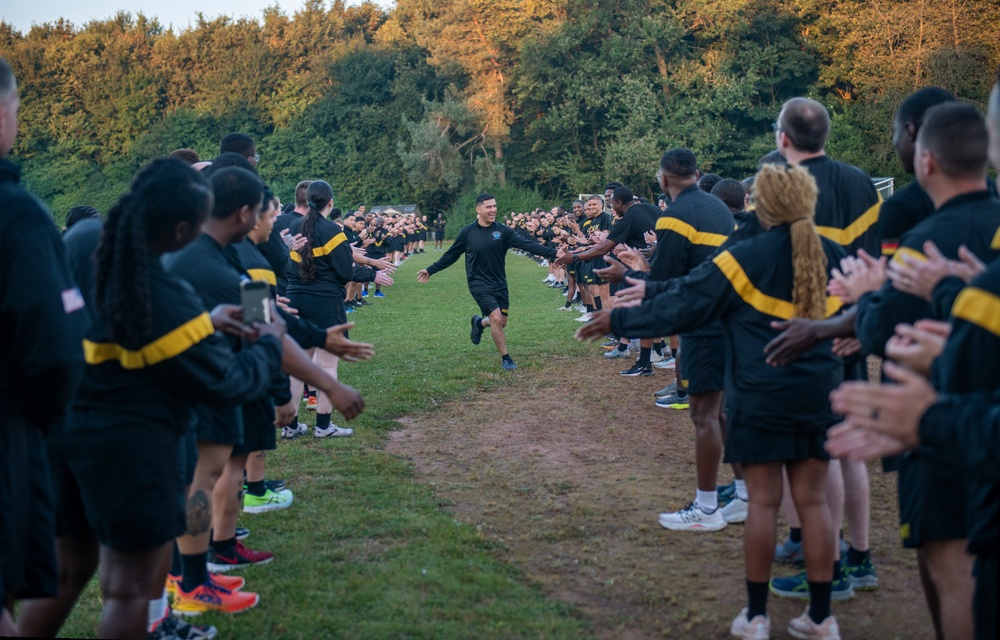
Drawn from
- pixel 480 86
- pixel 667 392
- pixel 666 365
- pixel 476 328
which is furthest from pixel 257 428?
pixel 480 86

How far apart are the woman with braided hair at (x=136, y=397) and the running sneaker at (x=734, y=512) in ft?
13.5

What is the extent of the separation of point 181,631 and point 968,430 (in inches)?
155

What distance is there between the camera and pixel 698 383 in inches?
262

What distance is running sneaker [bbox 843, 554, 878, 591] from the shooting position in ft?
17.4

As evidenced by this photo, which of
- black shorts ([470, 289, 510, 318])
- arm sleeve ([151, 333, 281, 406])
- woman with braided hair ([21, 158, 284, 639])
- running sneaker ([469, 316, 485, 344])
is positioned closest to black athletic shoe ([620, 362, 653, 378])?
black shorts ([470, 289, 510, 318])

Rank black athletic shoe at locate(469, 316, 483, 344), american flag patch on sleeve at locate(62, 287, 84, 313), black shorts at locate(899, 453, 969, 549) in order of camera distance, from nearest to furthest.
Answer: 1. american flag patch on sleeve at locate(62, 287, 84, 313)
2. black shorts at locate(899, 453, 969, 549)
3. black athletic shoe at locate(469, 316, 483, 344)

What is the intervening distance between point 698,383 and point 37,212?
4781 mm

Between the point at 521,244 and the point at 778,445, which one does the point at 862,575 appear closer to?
the point at 778,445

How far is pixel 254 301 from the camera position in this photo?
415 cm

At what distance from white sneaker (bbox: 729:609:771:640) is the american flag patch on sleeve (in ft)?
11.4

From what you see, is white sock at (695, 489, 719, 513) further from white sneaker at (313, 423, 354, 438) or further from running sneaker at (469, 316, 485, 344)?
running sneaker at (469, 316, 485, 344)

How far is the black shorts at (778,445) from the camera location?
4457 mm

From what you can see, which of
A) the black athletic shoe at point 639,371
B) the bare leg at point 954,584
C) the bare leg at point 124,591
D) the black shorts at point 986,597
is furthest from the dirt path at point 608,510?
the bare leg at point 124,591

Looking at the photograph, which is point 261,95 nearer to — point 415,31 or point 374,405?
point 415,31
